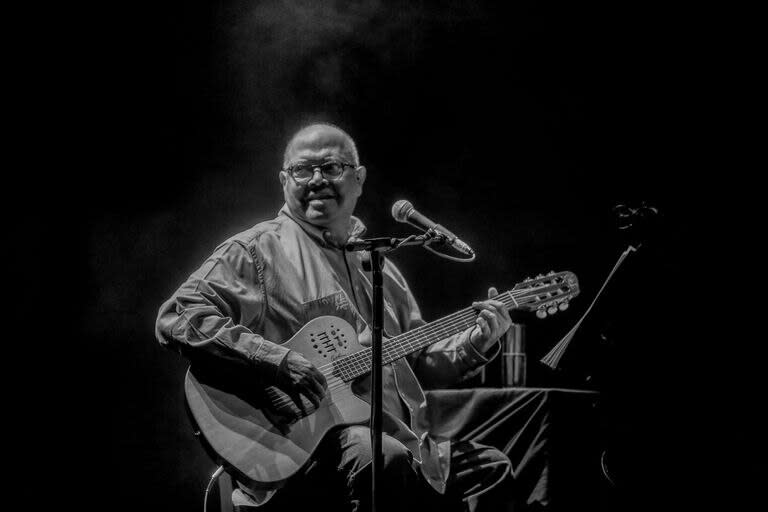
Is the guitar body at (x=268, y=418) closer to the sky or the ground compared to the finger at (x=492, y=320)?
closer to the ground

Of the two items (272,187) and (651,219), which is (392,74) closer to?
(272,187)

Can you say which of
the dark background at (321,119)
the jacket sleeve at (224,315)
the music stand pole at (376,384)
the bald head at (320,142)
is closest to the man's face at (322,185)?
the bald head at (320,142)

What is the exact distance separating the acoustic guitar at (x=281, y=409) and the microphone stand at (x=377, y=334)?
0.39m

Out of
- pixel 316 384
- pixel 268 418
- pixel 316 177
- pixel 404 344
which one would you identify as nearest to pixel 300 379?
pixel 316 384

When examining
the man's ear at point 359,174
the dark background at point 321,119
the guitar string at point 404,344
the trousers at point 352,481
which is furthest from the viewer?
the dark background at point 321,119

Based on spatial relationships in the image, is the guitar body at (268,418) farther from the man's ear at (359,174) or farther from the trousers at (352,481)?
the man's ear at (359,174)

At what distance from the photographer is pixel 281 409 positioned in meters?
2.47

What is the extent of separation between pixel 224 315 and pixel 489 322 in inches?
41.4

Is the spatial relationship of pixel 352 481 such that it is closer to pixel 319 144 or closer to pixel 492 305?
pixel 492 305

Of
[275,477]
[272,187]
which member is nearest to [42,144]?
[272,187]

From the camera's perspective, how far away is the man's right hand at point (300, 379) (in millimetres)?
2443

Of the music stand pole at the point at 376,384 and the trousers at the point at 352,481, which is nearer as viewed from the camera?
the music stand pole at the point at 376,384

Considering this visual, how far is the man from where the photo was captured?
7.86ft

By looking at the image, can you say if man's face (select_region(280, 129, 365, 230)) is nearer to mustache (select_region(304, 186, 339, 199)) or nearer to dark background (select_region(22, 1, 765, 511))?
mustache (select_region(304, 186, 339, 199))
